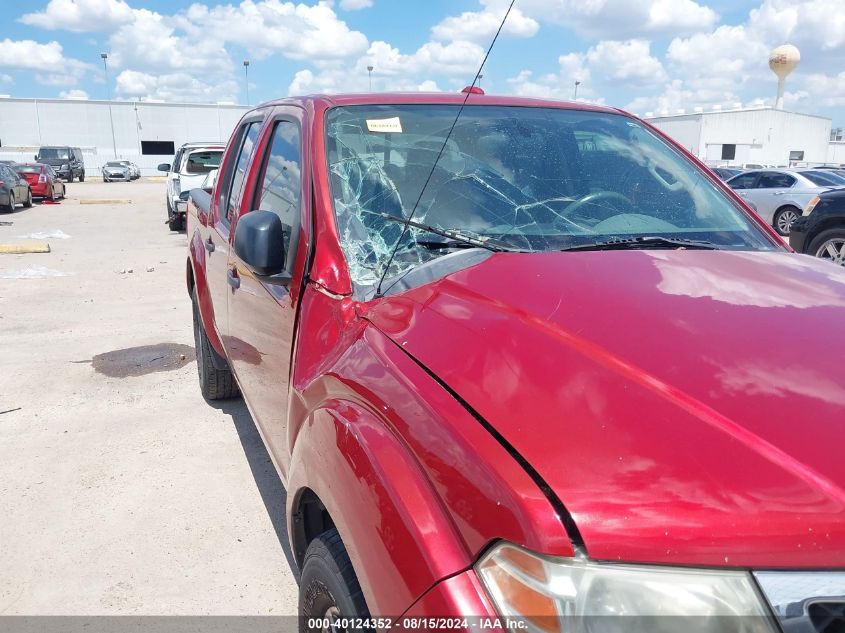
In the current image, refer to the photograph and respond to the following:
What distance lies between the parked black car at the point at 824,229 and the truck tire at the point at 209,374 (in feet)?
21.1

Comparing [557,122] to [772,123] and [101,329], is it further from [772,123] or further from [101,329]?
[772,123]

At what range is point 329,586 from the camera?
162 cm

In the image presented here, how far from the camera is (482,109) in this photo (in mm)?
2832

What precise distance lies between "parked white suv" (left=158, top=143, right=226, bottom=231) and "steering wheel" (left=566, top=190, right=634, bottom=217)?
13074 mm

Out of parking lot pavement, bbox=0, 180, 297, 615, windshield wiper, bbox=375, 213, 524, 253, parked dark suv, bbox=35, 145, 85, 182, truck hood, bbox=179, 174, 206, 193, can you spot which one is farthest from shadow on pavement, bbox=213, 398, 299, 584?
parked dark suv, bbox=35, 145, 85, 182

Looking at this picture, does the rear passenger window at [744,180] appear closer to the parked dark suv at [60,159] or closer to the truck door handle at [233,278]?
the truck door handle at [233,278]

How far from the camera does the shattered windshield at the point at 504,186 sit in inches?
89.7

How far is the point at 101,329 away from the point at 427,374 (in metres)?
6.25

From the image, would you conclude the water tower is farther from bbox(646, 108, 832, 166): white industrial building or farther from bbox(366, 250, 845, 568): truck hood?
bbox(366, 250, 845, 568): truck hood

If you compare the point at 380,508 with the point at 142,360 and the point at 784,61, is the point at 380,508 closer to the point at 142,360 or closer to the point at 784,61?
the point at 142,360

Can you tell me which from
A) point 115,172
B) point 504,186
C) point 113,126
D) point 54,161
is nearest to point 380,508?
point 504,186

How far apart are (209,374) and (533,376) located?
12.0 ft

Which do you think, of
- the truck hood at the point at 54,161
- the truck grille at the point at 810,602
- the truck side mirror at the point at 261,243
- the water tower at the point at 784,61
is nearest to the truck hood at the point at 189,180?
the truck side mirror at the point at 261,243

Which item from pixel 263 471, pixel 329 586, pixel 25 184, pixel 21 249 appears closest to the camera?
pixel 329 586
